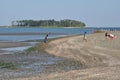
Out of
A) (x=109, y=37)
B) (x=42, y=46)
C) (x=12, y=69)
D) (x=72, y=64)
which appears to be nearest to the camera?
(x=12, y=69)

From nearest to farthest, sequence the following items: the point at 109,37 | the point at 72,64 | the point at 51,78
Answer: the point at 51,78 → the point at 72,64 → the point at 109,37

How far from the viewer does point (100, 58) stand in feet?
83.7

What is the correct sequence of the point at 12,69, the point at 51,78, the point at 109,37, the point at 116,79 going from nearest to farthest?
the point at 116,79
the point at 51,78
the point at 12,69
the point at 109,37

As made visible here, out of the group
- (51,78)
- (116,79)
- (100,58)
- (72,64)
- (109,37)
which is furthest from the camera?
(109,37)

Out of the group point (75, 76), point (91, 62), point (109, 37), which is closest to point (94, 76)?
point (75, 76)

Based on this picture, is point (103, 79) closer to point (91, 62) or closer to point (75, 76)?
point (75, 76)

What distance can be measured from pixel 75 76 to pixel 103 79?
4.55 ft

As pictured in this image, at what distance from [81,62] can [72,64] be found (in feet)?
2.91

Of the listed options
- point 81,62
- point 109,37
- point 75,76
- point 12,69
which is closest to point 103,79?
point 75,76

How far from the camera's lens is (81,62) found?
2405 cm

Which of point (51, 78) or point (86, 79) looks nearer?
point (86, 79)

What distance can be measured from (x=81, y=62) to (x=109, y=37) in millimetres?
28244

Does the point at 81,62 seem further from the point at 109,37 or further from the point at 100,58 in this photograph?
the point at 109,37

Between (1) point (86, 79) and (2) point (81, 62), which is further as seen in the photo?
(2) point (81, 62)
